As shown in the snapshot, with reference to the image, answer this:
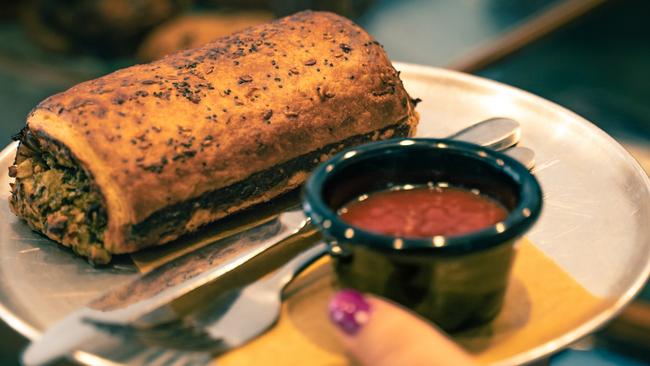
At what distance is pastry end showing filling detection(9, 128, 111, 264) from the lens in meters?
1.56

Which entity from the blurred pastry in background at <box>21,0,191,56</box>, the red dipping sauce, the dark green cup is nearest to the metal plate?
the dark green cup

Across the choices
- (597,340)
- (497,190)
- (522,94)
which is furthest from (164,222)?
(597,340)

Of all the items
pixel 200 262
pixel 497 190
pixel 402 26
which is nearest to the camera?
pixel 497 190

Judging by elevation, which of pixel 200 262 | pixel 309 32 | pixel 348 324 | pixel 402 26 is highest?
pixel 309 32

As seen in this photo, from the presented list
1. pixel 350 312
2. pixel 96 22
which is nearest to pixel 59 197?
pixel 350 312

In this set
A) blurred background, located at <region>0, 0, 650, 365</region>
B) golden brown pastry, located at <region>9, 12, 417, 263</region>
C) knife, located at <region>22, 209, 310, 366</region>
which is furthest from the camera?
blurred background, located at <region>0, 0, 650, 365</region>

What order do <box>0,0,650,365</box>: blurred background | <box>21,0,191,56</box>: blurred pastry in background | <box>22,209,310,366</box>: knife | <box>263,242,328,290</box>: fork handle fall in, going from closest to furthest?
1. <box>22,209,310,366</box>: knife
2. <box>263,242,328,290</box>: fork handle
3. <box>0,0,650,365</box>: blurred background
4. <box>21,0,191,56</box>: blurred pastry in background

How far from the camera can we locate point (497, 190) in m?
1.40

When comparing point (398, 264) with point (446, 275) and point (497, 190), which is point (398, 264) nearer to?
point (446, 275)

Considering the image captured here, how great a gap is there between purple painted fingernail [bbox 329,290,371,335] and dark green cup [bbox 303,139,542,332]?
0.29 ft

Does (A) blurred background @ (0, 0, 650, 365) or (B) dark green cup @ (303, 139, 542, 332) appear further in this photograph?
(A) blurred background @ (0, 0, 650, 365)

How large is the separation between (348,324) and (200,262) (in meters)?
0.48

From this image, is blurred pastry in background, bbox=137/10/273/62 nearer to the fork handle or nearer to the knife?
the knife

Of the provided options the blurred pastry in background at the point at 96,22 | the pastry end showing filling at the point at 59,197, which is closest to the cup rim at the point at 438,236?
the pastry end showing filling at the point at 59,197
